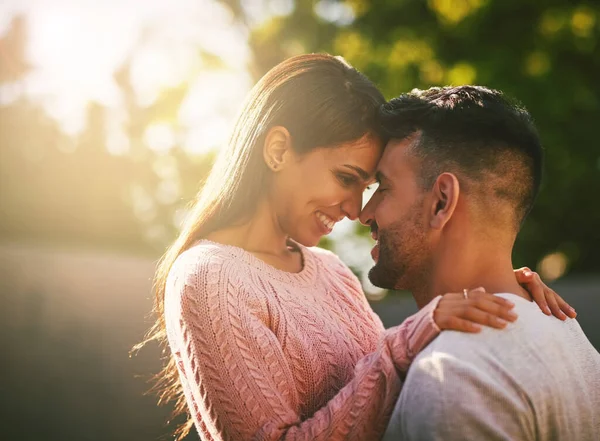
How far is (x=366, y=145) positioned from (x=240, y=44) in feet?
37.1

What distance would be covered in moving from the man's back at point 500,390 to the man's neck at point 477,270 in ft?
0.72

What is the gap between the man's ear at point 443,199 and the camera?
223 cm

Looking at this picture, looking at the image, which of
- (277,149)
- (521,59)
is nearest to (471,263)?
→ (277,149)

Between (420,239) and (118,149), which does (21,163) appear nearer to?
(118,149)

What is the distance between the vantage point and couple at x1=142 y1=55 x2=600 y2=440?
5.98 feet

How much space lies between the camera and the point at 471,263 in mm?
2223

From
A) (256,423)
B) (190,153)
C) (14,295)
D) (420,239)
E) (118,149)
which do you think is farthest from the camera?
(118,149)

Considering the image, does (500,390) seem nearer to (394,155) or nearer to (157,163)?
(394,155)

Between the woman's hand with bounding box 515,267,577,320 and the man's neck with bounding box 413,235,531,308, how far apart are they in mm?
35

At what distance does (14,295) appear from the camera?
866cm

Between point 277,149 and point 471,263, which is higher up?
point 277,149

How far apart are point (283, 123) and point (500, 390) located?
1441 millimetres

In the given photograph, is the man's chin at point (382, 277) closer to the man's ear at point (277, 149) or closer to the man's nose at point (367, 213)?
the man's nose at point (367, 213)

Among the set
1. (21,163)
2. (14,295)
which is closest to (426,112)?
(14,295)
